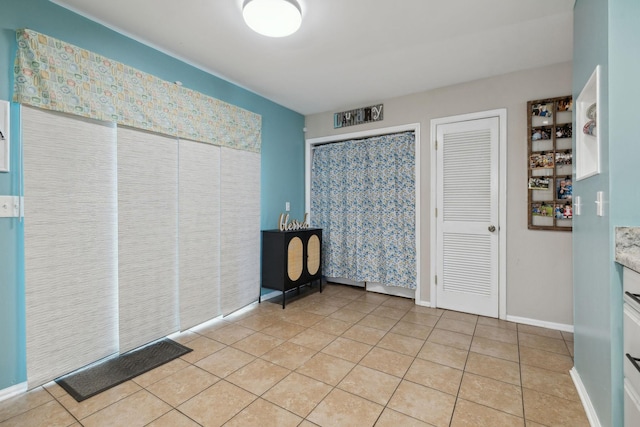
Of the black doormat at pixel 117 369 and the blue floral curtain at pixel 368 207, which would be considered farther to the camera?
the blue floral curtain at pixel 368 207

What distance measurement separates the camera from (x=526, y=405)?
172 centimetres

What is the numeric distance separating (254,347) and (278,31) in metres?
2.43

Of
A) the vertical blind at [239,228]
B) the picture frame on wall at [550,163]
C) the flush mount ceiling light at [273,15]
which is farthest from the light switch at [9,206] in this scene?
the picture frame on wall at [550,163]

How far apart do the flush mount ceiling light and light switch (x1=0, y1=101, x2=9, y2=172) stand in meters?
1.56

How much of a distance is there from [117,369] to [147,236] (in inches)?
38.8

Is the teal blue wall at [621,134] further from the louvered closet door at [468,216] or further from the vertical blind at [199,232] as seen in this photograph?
the vertical blind at [199,232]

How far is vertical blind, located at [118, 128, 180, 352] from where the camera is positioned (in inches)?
89.6

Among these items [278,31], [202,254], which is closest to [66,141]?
[202,254]

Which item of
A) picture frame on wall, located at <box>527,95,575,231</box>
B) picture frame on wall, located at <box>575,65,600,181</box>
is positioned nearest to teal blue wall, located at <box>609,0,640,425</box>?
picture frame on wall, located at <box>575,65,600,181</box>

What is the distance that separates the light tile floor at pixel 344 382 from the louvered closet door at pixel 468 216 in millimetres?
396

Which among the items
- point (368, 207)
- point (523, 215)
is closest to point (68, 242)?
point (368, 207)

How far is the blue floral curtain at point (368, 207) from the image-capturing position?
3646 millimetres

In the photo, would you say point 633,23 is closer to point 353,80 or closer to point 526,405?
point 526,405

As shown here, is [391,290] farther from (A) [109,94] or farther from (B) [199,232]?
(A) [109,94]
